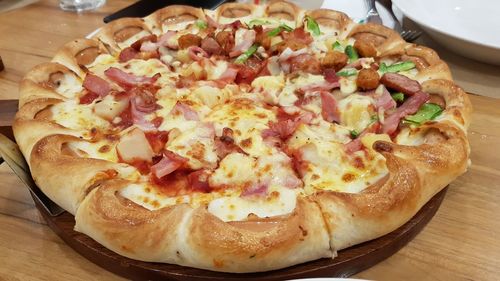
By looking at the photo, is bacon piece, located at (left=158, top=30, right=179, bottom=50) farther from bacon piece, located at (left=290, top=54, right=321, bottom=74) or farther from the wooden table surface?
the wooden table surface

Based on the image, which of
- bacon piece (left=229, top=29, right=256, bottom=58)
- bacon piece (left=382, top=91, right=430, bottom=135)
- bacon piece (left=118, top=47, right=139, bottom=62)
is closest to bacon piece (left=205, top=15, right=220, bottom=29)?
bacon piece (left=229, top=29, right=256, bottom=58)

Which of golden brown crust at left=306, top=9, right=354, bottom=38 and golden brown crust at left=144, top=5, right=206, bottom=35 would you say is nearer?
golden brown crust at left=306, top=9, right=354, bottom=38

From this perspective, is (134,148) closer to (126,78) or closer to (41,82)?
(126,78)

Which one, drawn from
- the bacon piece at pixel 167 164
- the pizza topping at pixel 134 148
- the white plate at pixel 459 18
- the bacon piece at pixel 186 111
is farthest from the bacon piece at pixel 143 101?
the white plate at pixel 459 18

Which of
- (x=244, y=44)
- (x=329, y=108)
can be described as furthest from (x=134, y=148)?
(x=244, y=44)

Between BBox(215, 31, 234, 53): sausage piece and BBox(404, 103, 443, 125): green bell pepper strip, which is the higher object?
BBox(404, 103, 443, 125): green bell pepper strip

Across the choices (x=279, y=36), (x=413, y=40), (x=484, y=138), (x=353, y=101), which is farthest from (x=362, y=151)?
(x=413, y=40)
